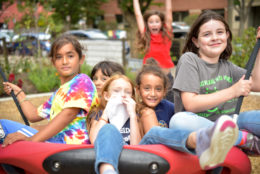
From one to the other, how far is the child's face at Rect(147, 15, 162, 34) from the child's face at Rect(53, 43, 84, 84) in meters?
2.05

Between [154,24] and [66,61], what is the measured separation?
7.05 feet

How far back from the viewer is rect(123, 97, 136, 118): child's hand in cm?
198

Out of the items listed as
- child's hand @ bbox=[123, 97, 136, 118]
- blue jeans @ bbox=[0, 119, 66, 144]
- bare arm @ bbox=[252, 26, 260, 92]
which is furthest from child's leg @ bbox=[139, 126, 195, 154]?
bare arm @ bbox=[252, 26, 260, 92]

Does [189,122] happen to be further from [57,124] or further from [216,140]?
[57,124]

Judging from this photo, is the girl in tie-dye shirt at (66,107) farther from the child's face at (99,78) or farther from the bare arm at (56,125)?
the child's face at (99,78)

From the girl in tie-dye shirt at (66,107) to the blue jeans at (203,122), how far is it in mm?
599

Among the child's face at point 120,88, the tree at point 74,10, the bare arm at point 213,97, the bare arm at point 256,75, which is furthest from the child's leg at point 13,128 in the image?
the tree at point 74,10

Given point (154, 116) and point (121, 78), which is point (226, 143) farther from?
point (121, 78)

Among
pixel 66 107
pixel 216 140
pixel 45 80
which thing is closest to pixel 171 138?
pixel 216 140

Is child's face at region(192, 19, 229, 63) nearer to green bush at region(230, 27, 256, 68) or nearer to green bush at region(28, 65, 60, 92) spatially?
green bush at region(230, 27, 256, 68)

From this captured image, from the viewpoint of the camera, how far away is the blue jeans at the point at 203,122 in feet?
5.63

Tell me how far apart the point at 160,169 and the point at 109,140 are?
298 millimetres

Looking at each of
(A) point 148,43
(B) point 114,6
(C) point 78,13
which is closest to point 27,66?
(A) point 148,43

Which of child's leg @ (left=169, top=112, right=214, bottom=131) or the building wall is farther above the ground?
the building wall
